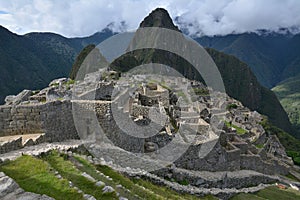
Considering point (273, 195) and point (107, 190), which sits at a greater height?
point (107, 190)

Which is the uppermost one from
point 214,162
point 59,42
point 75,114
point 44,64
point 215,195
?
point 59,42

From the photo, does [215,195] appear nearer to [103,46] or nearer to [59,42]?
[103,46]

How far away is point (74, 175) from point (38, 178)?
1133mm

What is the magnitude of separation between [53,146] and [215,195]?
10370 millimetres

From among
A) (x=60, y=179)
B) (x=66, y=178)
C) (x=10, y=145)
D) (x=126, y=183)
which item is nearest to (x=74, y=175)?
(x=66, y=178)

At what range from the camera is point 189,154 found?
18.6 m

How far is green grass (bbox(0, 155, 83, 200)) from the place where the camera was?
7.24 metres

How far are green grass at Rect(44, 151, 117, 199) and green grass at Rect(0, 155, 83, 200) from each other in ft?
1.47

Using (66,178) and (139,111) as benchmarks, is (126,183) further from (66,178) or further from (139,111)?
(139,111)

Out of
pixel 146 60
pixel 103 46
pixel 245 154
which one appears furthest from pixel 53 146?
pixel 146 60

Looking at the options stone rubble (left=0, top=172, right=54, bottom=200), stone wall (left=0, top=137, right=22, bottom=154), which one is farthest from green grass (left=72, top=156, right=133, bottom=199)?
stone rubble (left=0, top=172, right=54, bottom=200)

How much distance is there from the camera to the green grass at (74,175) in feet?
26.3

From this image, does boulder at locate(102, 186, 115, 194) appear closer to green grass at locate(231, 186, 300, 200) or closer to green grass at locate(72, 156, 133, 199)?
green grass at locate(72, 156, 133, 199)

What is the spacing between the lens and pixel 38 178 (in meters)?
7.74
